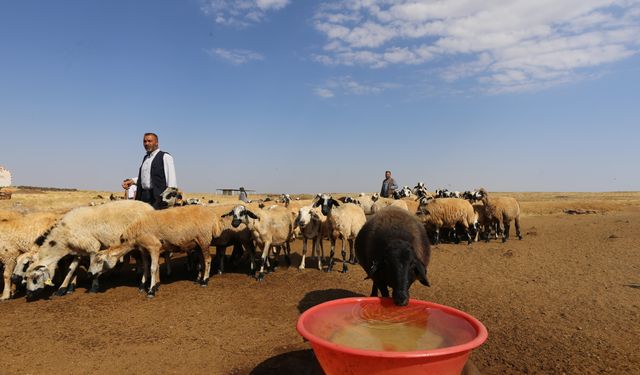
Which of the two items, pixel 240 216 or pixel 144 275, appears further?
pixel 240 216

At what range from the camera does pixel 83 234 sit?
351 inches

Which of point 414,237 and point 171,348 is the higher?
point 414,237

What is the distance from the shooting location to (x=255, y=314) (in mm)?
7156

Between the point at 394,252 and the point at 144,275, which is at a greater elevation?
the point at 394,252

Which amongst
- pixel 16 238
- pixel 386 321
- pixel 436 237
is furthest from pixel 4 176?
pixel 386 321

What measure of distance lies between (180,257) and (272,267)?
4.19m

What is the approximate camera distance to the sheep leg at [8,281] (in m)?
8.21

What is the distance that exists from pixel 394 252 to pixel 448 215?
12033 millimetres

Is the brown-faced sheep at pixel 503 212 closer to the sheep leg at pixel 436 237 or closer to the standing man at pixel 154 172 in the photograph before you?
the sheep leg at pixel 436 237

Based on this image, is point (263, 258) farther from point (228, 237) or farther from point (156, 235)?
point (156, 235)

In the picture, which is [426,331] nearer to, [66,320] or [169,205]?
[66,320]

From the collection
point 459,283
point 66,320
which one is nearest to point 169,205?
point 66,320

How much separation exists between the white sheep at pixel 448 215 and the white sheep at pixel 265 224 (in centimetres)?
769

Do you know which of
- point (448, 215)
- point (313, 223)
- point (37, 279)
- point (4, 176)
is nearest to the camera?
point (37, 279)
